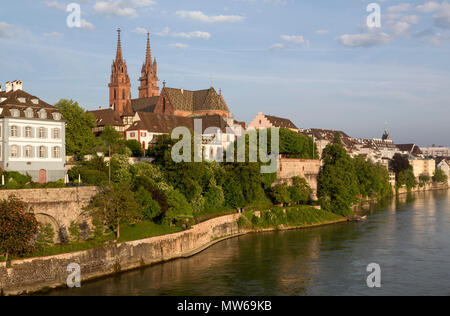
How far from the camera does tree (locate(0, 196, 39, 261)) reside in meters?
32.5

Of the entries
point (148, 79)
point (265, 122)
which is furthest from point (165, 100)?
point (148, 79)

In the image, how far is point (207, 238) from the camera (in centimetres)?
5100

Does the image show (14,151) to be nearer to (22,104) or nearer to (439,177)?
(22,104)

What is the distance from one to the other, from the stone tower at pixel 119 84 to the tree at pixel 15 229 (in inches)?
3427

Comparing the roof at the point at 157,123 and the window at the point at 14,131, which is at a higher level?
the roof at the point at 157,123

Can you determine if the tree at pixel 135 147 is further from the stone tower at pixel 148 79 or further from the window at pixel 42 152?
the stone tower at pixel 148 79

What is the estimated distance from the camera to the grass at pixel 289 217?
199 ft

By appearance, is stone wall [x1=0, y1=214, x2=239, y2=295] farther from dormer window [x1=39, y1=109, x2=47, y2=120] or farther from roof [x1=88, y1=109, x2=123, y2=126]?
roof [x1=88, y1=109, x2=123, y2=126]

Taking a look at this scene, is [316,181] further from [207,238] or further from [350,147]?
[350,147]

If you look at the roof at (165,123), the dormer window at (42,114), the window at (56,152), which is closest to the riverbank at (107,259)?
the window at (56,152)

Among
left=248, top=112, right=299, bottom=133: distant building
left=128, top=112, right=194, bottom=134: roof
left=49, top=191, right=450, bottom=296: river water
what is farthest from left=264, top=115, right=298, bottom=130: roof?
left=49, top=191, right=450, bottom=296: river water

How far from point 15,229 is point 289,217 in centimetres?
3785

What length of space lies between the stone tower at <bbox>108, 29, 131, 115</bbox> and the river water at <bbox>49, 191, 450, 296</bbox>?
71030 millimetres
